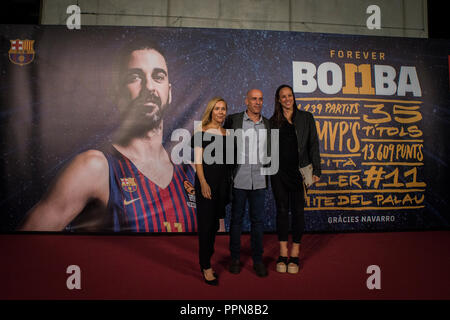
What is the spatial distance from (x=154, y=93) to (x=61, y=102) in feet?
3.63

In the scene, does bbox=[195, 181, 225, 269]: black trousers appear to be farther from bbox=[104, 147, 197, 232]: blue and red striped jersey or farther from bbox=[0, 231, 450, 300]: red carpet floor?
bbox=[104, 147, 197, 232]: blue and red striped jersey

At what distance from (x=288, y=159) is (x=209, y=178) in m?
0.67

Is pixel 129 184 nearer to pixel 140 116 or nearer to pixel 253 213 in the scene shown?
pixel 140 116

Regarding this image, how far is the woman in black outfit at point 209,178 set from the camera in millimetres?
1660

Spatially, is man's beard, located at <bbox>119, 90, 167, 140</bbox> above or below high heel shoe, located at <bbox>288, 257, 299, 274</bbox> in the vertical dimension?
above

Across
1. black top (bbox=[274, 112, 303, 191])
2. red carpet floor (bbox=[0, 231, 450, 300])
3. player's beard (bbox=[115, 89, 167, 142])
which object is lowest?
red carpet floor (bbox=[0, 231, 450, 300])

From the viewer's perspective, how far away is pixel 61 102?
2.83 m

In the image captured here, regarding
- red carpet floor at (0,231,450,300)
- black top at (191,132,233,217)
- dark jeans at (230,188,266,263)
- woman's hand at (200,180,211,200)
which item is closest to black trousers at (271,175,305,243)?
dark jeans at (230,188,266,263)

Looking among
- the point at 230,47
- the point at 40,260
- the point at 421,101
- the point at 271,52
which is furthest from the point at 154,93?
the point at 421,101

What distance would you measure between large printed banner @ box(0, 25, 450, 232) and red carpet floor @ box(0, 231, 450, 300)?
296 mm

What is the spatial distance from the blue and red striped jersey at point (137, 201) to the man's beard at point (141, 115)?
1.01ft

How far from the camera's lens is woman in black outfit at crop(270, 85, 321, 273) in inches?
75.4

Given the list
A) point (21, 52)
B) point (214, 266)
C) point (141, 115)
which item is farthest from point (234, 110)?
point (21, 52)

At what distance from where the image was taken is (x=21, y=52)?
2.85 metres
